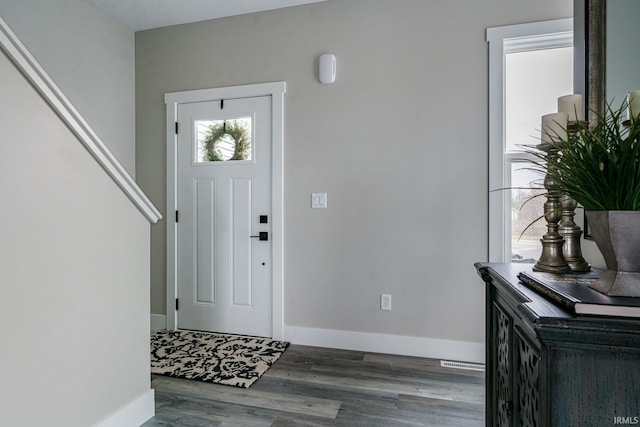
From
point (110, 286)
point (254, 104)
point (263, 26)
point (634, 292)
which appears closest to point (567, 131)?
point (634, 292)

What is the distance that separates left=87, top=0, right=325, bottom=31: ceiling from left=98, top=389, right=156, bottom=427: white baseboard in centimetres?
292

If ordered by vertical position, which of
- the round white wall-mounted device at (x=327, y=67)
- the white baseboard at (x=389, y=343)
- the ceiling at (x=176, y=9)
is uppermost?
the ceiling at (x=176, y=9)

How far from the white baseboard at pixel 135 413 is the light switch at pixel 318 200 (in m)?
1.68

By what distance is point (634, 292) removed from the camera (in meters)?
0.67

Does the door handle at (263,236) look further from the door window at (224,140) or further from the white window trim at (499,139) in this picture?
the white window trim at (499,139)

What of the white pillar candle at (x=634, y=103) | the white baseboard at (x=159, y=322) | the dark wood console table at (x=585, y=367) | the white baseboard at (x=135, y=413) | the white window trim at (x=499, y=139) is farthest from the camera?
the white baseboard at (x=159, y=322)

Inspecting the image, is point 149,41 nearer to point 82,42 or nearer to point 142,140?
point 82,42

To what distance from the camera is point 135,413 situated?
5.71ft

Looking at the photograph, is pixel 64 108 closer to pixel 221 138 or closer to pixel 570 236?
pixel 221 138

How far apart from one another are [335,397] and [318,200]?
1.45 meters

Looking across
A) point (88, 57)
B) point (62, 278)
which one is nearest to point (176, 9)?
point (88, 57)

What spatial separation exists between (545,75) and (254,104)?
227 cm

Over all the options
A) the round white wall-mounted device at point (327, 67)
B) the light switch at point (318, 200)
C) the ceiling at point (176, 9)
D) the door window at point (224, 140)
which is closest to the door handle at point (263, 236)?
the light switch at point (318, 200)

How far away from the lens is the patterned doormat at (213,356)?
89.6 inches
